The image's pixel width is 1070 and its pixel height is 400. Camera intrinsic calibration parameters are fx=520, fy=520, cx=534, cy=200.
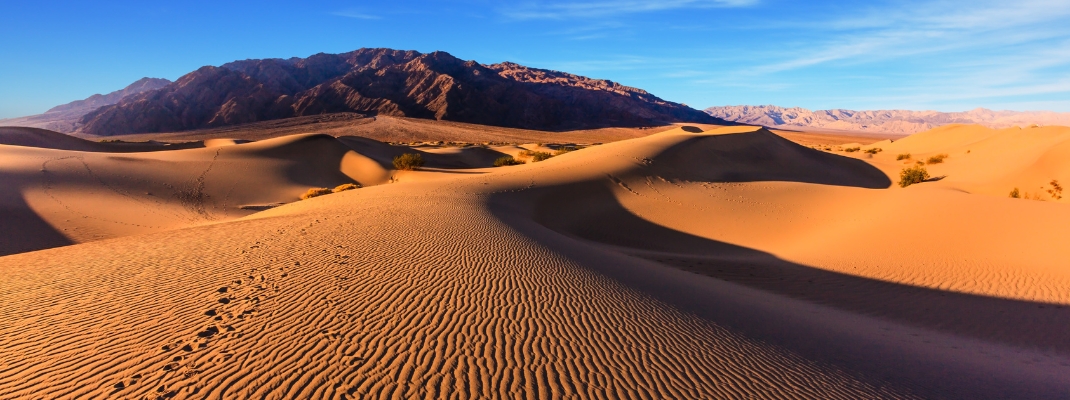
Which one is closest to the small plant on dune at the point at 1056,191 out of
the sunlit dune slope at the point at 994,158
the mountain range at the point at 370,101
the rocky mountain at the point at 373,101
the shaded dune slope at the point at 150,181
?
the sunlit dune slope at the point at 994,158

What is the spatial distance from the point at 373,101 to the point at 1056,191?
11347 centimetres

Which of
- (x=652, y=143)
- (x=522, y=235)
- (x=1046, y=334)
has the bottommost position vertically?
(x=1046, y=334)

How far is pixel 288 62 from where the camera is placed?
162000 millimetres

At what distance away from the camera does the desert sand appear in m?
4.58

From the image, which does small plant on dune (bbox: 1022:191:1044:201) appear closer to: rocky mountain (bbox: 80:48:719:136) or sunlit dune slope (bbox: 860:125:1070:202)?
sunlit dune slope (bbox: 860:125:1070:202)

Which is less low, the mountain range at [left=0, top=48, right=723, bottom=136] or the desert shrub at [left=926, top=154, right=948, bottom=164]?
the mountain range at [left=0, top=48, right=723, bottom=136]

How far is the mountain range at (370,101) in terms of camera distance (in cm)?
10725

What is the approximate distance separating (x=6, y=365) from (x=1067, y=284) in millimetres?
16116

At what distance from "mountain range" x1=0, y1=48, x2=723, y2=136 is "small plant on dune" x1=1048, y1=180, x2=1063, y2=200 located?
323ft

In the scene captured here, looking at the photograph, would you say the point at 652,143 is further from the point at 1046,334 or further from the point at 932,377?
the point at 932,377

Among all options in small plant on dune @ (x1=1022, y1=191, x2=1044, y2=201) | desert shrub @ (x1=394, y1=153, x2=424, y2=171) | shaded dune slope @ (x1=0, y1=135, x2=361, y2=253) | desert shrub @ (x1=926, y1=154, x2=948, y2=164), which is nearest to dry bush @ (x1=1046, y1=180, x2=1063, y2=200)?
small plant on dune @ (x1=1022, y1=191, x2=1044, y2=201)

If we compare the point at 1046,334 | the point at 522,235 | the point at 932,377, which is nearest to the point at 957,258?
the point at 1046,334

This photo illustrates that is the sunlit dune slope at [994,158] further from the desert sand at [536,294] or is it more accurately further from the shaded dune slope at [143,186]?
the shaded dune slope at [143,186]

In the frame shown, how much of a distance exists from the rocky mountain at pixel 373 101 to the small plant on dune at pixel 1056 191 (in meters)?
98.8
